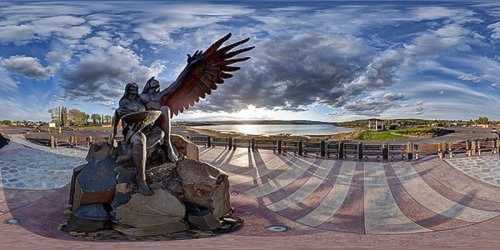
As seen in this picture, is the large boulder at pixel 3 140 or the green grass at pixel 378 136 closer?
the green grass at pixel 378 136

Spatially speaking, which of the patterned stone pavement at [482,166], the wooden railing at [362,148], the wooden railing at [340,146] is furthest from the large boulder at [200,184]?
the wooden railing at [362,148]

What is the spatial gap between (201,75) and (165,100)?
2.50 ft

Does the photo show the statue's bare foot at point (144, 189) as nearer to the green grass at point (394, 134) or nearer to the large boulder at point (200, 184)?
the large boulder at point (200, 184)

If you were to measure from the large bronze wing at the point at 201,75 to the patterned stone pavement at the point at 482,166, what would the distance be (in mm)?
6168

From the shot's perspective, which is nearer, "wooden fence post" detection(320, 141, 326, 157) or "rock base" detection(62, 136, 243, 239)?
"rock base" detection(62, 136, 243, 239)

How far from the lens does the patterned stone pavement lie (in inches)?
428

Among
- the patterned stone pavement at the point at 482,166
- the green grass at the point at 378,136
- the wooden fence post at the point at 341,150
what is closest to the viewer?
the patterned stone pavement at the point at 482,166

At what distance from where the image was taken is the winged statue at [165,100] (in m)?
7.48

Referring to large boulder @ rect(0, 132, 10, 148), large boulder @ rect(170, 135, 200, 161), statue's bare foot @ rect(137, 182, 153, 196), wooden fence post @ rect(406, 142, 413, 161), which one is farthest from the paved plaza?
large boulder @ rect(170, 135, 200, 161)

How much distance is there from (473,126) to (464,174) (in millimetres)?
2535

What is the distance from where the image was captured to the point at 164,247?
613 centimetres

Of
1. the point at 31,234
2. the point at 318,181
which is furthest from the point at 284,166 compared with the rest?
the point at 31,234

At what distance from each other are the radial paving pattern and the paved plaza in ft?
0.06

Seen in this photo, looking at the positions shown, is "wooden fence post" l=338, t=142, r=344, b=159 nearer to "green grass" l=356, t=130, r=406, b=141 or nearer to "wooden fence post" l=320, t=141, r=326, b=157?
"wooden fence post" l=320, t=141, r=326, b=157
